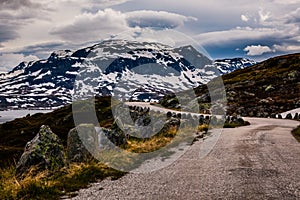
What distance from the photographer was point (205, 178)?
1395 cm

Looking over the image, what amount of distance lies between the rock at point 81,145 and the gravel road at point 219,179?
4039mm

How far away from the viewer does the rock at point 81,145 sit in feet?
60.4

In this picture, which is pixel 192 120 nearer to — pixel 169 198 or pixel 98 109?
pixel 169 198

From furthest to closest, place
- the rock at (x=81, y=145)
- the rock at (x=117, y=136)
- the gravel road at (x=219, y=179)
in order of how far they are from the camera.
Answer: the rock at (x=117, y=136) < the rock at (x=81, y=145) < the gravel road at (x=219, y=179)

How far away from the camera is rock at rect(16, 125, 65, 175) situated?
16156 millimetres

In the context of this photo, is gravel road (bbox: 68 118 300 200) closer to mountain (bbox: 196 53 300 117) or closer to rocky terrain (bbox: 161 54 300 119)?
rocky terrain (bbox: 161 54 300 119)

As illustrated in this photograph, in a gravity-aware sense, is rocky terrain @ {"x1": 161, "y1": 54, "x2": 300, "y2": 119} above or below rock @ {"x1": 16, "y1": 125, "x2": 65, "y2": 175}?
below

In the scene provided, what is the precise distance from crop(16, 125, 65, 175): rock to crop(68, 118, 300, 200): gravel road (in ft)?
11.5

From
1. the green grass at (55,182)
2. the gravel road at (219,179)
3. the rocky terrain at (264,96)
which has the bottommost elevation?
the rocky terrain at (264,96)

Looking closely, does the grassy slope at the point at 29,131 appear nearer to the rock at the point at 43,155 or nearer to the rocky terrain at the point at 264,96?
the rocky terrain at the point at 264,96

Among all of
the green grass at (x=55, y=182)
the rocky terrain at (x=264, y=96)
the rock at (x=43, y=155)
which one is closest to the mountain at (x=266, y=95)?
the rocky terrain at (x=264, y=96)

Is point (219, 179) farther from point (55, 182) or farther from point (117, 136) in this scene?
point (117, 136)

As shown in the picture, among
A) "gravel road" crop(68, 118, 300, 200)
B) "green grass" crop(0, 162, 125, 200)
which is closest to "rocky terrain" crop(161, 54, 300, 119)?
"gravel road" crop(68, 118, 300, 200)

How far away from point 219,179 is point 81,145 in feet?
28.2
